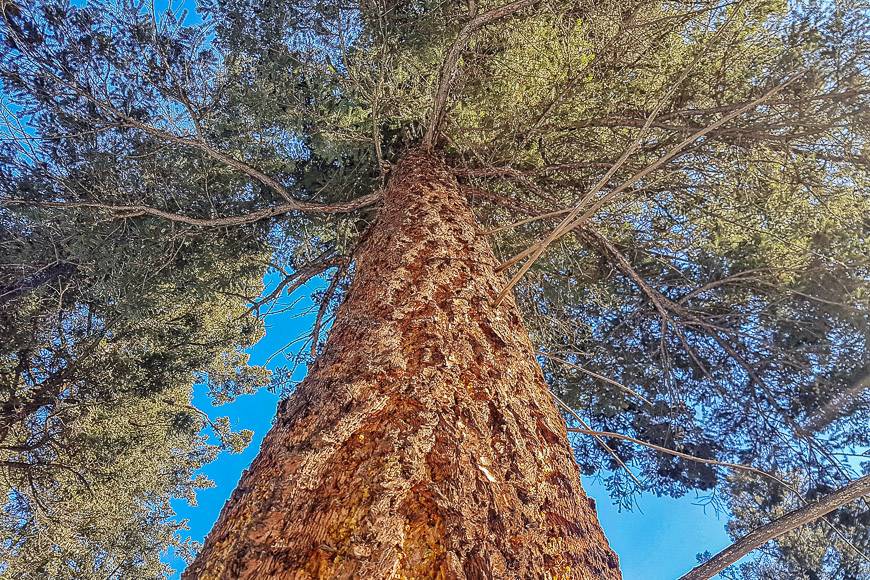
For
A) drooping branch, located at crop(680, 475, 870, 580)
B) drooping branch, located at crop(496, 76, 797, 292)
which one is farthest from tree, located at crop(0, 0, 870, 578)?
drooping branch, located at crop(496, 76, 797, 292)

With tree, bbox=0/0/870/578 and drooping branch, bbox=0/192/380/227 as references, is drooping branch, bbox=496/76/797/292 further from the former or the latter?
drooping branch, bbox=0/192/380/227

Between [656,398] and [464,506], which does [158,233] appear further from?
[656,398]

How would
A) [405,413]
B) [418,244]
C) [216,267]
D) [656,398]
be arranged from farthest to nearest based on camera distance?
[656,398] < [216,267] < [418,244] < [405,413]

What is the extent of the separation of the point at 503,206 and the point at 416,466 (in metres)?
3.07

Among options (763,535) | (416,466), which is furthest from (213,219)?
(763,535)

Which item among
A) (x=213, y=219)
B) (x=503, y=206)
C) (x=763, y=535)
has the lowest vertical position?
(x=763, y=535)

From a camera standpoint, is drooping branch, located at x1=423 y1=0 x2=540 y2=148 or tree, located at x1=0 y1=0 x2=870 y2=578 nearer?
tree, located at x1=0 y1=0 x2=870 y2=578

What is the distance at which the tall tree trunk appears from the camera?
0.91m

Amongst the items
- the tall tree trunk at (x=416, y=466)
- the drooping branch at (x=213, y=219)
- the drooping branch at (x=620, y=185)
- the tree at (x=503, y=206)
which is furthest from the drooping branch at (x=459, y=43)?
the drooping branch at (x=620, y=185)

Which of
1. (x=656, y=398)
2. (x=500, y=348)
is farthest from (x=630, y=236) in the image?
(x=500, y=348)

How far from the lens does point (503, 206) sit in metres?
A: 3.91

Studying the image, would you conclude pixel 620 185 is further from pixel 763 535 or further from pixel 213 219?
pixel 213 219

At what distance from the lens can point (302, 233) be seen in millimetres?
4418

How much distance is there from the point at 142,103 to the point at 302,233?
1.51 meters
